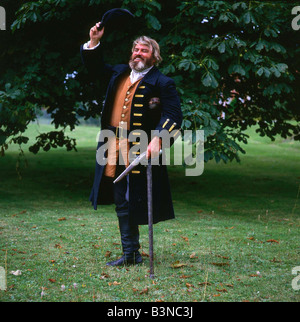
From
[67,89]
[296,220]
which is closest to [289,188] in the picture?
[296,220]

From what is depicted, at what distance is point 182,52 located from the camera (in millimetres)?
7285

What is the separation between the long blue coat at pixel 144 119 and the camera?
4.35 meters

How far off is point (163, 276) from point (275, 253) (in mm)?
1608

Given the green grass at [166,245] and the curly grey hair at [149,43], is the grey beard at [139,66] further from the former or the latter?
the green grass at [166,245]

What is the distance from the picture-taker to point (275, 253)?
5.25 metres

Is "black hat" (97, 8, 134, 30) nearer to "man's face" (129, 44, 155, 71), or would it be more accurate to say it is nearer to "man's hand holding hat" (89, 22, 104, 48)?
"man's hand holding hat" (89, 22, 104, 48)

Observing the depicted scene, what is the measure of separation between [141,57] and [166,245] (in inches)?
93.3

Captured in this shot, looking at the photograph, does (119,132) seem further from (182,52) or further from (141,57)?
(182,52)

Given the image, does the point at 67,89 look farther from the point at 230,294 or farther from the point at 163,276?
the point at 230,294

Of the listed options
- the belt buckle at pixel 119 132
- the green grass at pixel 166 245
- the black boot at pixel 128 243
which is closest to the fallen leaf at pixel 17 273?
the green grass at pixel 166 245

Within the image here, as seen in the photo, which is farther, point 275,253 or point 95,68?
point 275,253

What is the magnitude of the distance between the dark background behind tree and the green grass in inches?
48.7

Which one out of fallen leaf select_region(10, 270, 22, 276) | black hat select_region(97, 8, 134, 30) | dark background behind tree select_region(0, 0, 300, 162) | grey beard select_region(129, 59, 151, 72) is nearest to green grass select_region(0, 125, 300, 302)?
fallen leaf select_region(10, 270, 22, 276)

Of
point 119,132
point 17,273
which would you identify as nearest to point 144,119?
point 119,132
